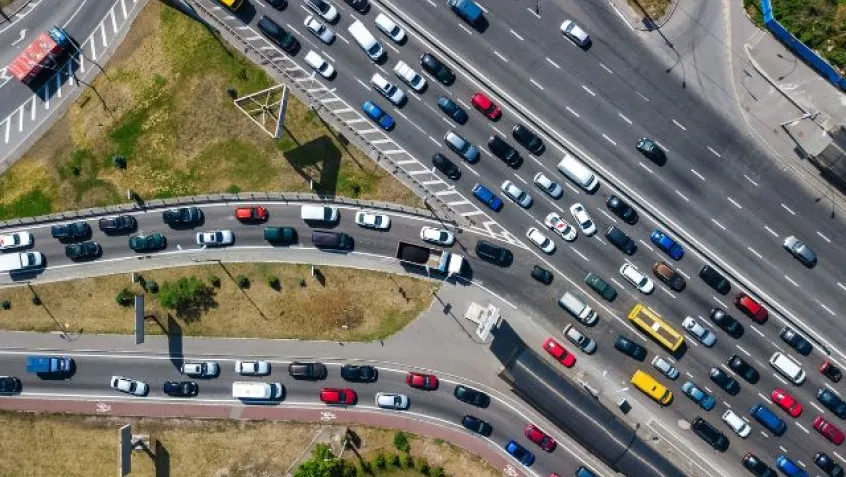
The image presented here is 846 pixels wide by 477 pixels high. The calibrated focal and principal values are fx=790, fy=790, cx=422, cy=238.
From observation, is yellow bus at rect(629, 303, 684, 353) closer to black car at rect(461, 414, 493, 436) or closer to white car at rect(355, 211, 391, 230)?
black car at rect(461, 414, 493, 436)

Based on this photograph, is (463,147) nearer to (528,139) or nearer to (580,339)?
(528,139)

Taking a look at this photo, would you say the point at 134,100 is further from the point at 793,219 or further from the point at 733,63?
the point at 793,219

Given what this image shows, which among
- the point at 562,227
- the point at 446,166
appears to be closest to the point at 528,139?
the point at 446,166

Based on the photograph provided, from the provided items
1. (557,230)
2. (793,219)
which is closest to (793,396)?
(793,219)

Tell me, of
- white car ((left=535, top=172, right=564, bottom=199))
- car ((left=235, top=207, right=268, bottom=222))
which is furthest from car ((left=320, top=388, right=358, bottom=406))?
white car ((left=535, top=172, right=564, bottom=199))

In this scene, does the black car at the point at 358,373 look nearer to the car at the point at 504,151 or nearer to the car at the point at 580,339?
the car at the point at 580,339
